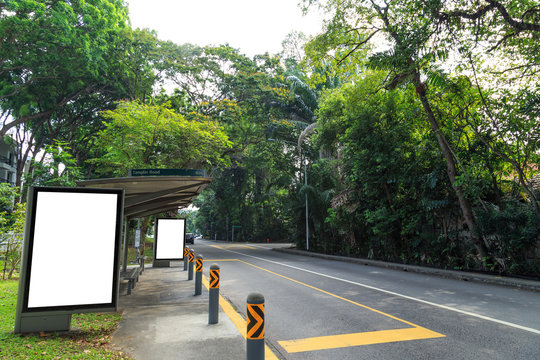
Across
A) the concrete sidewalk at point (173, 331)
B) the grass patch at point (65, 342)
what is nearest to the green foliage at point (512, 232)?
the concrete sidewalk at point (173, 331)

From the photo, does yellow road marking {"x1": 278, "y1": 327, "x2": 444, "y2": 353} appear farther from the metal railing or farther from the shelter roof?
the metal railing

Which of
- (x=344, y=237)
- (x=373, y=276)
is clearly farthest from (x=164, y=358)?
(x=344, y=237)

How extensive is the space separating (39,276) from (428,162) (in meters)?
14.1

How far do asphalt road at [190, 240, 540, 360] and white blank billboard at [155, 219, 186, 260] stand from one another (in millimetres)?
2871

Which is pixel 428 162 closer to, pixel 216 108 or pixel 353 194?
pixel 353 194

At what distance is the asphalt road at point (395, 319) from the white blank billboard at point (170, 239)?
2.87 meters

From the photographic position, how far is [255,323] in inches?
131

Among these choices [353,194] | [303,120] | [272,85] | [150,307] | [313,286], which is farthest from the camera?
[303,120]

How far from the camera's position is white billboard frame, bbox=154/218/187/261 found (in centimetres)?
1212

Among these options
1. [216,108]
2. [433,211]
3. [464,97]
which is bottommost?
[433,211]

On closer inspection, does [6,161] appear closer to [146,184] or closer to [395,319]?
[146,184]

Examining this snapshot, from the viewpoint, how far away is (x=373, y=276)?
1181 centimetres

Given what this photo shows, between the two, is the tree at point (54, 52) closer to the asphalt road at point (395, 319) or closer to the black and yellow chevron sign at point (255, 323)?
the asphalt road at point (395, 319)

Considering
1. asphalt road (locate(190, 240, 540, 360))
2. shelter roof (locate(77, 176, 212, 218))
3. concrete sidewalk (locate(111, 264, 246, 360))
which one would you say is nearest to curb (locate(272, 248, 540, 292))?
asphalt road (locate(190, 240, 540, 360))
